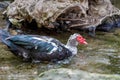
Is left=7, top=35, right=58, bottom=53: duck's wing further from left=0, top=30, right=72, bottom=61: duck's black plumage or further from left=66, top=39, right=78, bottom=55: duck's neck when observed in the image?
left=66, top=39, right=78, bottom=55: duck's neck

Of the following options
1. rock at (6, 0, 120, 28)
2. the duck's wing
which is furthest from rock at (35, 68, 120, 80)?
Result: rock at (6, 0, 120, 28)

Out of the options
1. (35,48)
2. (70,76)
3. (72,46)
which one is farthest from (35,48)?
(70,76)

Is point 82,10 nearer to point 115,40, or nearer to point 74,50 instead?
point 115,40

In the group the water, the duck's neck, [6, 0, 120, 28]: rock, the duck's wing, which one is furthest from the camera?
[6, 0, 120, 28]: rock

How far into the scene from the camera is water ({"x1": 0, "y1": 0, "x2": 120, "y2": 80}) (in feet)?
22.5

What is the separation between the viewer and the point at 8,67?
23.5ft

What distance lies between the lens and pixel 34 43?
7.32m

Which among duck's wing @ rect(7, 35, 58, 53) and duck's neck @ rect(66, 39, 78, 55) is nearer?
duck's wing @ rect(7, 35, 58, 53)

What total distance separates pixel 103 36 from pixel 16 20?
2204mm

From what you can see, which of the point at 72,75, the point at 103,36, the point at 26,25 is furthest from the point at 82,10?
the point at 72,75

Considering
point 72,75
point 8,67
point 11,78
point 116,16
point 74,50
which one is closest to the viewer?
point 72,75

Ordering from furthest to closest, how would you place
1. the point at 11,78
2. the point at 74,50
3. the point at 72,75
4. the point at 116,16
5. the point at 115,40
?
the point at 116,16 < the point at 115,40 < the point at 74,50 < the point at 11,78 < the point at 72,75

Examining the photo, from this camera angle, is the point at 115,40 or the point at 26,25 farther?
the point at 26,25

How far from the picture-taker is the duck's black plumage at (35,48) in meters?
7.36
